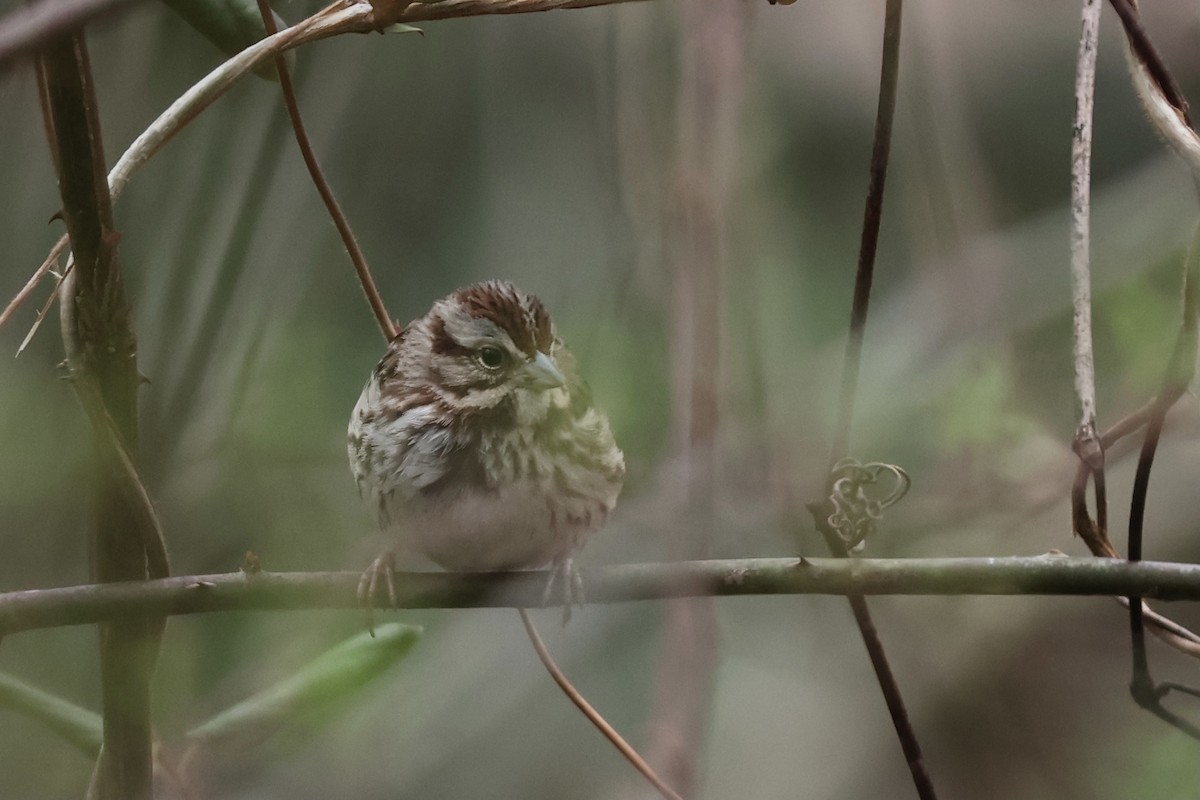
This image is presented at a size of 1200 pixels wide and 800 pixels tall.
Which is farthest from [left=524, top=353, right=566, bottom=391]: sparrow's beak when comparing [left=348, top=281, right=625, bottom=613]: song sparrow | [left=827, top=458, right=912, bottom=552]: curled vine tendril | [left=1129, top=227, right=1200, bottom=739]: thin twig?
[left=1129, top=227, right=1200, bottom=739]: thin twig

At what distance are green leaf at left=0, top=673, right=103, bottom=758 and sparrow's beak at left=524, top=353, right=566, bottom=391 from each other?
0.83 m

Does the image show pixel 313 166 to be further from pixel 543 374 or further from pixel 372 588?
pixel 543 374

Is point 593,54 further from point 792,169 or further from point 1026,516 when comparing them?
point 1026,516

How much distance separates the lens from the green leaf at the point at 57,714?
138 cm

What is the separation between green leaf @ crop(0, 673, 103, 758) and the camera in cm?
138

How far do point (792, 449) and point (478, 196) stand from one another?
54.2 inches

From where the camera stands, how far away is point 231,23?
1435 millimetres

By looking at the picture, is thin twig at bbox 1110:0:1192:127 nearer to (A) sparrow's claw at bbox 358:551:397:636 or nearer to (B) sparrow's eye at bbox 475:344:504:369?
(A) sparrow's claw at bbox 358:551:397:636

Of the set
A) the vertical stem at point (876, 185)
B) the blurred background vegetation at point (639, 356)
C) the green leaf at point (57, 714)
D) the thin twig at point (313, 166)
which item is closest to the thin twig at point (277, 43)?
the thin twig at point (313, 166)

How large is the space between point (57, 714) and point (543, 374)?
34.5 inches

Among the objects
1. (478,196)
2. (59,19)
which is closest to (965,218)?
(478,196)

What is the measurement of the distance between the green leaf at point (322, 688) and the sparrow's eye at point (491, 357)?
66cm

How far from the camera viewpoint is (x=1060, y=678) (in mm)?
3637

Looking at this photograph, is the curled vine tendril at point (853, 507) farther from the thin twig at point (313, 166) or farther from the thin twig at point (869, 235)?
the thin twig at point (313, 166)
